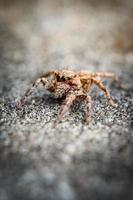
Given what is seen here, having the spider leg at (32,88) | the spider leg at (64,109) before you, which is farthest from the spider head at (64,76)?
the spider leg at (64,109)

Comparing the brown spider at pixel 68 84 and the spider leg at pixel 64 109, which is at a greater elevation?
the brown spider at pixel 68 84

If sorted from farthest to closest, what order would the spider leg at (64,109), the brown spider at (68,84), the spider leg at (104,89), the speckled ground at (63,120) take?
the spider leg at (104,89), the brown spider at (68,84), the spider leg at (64,109), the speckled ground at (63,120)

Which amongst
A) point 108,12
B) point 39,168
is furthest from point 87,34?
point 39,168

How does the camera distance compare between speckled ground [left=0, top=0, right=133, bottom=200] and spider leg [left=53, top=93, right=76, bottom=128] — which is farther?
spider leg [left=53, top=93, right=76, bottom=128]

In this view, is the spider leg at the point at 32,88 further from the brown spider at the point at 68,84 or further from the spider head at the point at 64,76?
the spider head at the point at 64,76

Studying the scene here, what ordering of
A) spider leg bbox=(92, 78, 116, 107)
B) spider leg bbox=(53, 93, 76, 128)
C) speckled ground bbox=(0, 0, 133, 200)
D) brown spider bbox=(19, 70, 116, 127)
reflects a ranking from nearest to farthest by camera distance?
1. speckled ground bbox=(0, 0, 133, 200)
2. spider leg bbox=(53, 93, 76, 128)
3. brown spider bbox=(19, 70, 116, 127)
4. spider leg bbox=(92, 78, 116, 107)

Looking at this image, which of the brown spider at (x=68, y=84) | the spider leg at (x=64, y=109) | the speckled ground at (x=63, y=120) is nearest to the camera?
the speckled ground at (x=63, y=120)

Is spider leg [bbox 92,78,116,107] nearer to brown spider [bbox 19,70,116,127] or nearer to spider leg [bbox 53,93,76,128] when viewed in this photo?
brown spider [bbox 19,70,116,127]

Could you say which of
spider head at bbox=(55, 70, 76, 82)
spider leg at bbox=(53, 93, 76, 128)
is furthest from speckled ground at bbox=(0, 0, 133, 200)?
spider head at bbox=(55, 70, 76, 82)

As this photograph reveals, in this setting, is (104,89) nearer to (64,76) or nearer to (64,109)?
(64,76)
